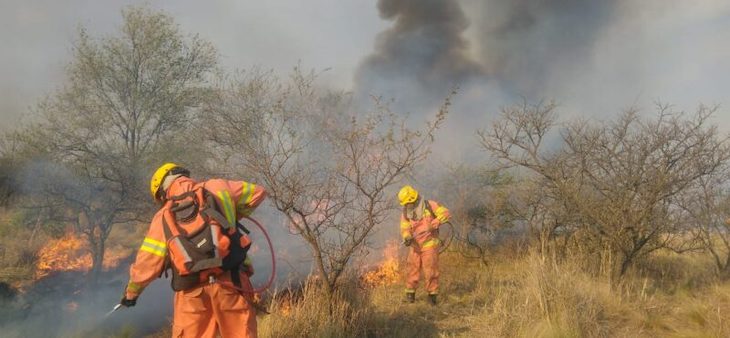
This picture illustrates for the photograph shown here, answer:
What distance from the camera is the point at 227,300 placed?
370 cm

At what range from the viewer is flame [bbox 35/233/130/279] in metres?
9.09

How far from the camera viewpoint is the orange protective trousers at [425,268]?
7.57m

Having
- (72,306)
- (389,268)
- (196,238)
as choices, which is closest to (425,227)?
(389,268)

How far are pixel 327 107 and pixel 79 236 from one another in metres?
5.98

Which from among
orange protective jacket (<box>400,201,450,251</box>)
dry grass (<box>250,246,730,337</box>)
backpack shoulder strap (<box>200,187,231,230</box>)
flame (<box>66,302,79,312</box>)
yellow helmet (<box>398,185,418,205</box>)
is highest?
yellow helmet (<box>398,185,418,205</box>)

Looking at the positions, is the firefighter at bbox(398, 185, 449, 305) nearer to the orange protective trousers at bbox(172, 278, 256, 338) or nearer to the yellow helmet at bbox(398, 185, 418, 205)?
the yellow helmet at bbox(398, 185, 418, 205)

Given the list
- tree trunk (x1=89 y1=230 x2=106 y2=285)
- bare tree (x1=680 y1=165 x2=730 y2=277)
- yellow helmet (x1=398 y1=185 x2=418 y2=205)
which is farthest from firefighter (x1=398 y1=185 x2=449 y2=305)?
tree trunk (x1=89 y1=230 x2=106 y2=285)

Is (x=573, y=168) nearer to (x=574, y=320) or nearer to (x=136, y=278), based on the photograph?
(x=574, y=320)

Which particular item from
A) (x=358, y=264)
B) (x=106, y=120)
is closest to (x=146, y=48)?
(x=106, y=120)

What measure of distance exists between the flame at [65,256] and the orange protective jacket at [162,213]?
6449mm

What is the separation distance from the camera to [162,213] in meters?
3.58

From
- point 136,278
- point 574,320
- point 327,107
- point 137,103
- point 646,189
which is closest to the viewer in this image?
point 136,278

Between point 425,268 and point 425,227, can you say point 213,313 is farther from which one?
point 425,227

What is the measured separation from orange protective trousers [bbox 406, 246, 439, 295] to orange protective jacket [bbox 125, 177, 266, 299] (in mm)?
4215
